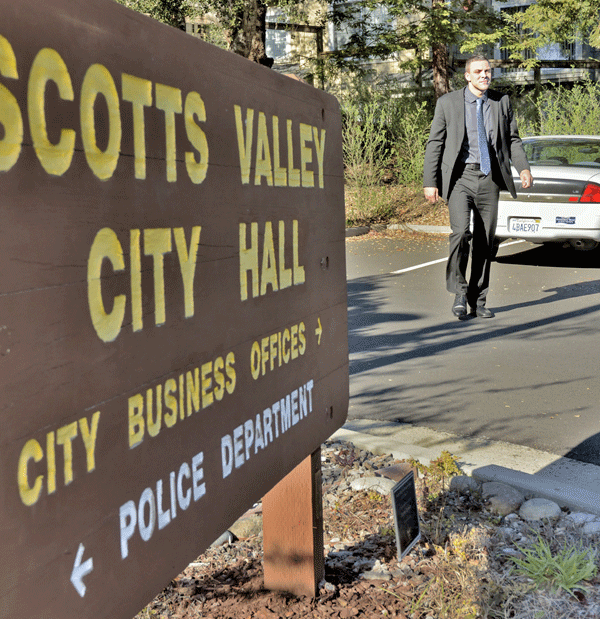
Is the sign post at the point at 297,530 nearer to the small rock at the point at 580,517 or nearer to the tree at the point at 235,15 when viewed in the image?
the small rock at the point at 580,517

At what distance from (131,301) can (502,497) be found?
246 centimetres

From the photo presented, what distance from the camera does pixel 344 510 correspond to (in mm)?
3529

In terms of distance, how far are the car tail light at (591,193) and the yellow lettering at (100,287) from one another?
386 inches

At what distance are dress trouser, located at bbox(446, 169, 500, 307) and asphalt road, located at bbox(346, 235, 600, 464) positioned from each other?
0.40 metres

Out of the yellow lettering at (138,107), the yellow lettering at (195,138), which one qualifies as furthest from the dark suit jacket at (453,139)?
the yellow lettering at (138,107)

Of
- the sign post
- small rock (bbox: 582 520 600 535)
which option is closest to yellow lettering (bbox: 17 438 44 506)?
the sign post

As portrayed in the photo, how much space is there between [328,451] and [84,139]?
303 centimetres

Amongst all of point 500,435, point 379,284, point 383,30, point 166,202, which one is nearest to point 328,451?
point 500,435

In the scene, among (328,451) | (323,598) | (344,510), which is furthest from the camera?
(328,451)

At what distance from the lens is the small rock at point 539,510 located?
11.2 feet

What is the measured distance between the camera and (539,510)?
343 centimetres

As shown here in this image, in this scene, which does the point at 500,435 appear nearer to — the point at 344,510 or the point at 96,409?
the point at 344,510

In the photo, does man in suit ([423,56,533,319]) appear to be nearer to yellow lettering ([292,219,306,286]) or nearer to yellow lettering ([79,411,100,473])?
yellow lettering ([292,219,306,286])

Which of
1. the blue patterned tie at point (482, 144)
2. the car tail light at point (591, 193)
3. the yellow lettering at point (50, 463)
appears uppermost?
the blue patterned tie at point (482, 144)
